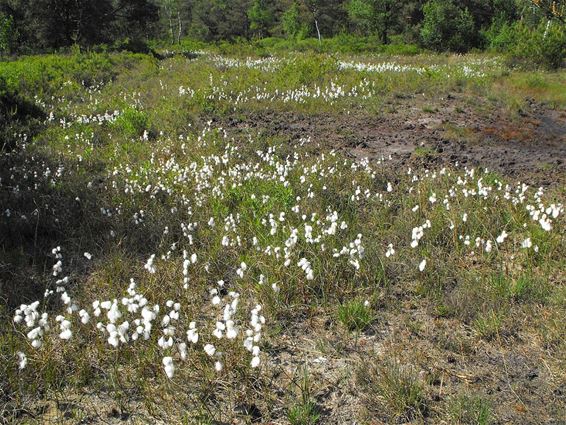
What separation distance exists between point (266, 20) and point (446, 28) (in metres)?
39.8

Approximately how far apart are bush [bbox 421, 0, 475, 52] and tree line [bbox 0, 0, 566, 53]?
0.08m

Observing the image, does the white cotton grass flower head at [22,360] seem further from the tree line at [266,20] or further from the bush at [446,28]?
the bush at [446,28]

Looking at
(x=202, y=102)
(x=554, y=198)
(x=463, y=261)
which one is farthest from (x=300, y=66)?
(x=463, y=261)

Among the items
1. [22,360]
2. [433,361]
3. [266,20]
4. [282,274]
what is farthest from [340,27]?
[22,360]

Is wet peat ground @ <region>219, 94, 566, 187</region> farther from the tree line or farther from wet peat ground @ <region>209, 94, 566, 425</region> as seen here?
the tree line

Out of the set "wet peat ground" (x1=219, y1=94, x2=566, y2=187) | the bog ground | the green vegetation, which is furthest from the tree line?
"wet peat ground" (x1=219, y1=94, x2=566, y2=187)

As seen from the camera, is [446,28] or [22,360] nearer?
[22,360]

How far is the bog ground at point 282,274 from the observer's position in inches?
130

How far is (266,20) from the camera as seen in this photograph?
72.7 meters

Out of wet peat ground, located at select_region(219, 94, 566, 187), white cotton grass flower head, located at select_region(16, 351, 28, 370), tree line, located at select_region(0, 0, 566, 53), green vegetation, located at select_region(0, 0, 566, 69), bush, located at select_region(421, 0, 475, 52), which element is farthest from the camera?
bush, located at select_region(421, 0, 475, 52)

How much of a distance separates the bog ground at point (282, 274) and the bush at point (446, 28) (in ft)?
106

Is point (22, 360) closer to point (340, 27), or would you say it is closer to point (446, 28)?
point (446, 28)

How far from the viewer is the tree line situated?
29.4 m

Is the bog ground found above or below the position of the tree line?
below
